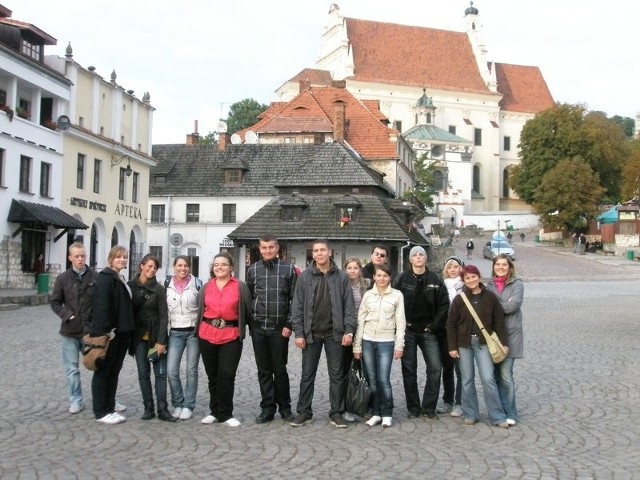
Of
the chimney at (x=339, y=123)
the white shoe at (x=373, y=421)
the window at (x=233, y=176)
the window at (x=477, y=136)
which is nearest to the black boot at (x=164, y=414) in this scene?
the white shoe at (x=373, y=421)

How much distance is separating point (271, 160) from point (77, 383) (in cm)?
4102

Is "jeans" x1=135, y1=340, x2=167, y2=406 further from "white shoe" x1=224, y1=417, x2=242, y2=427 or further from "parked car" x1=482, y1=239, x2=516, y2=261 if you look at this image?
"parked car" x1=482, y1=239, x2=516, y2=261

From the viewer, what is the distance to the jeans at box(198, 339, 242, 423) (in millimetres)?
8875

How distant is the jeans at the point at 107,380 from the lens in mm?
8906

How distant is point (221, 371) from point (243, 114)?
93.2 metres

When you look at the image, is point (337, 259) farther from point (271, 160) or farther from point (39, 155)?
point (39, 155)

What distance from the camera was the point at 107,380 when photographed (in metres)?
8.98

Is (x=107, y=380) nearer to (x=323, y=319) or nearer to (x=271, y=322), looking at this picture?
(x=271, y=322)

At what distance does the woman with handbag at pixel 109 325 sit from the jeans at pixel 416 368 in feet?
10.1

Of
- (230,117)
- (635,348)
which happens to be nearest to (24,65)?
(635,348)

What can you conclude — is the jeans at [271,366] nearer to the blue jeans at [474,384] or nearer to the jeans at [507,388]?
the blue jeans at [474,384]

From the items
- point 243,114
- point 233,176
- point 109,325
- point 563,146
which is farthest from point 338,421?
point 243,114

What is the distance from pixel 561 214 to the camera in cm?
7056

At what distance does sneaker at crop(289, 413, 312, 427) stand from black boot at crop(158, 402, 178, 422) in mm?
1310
